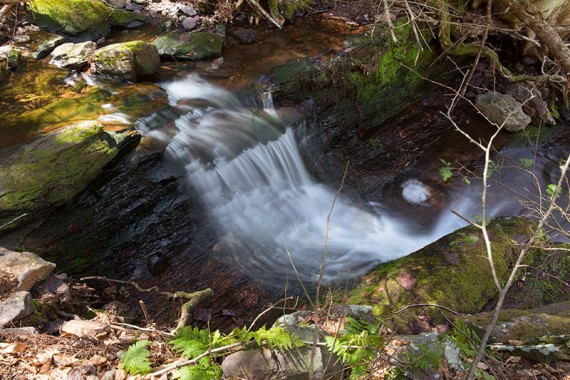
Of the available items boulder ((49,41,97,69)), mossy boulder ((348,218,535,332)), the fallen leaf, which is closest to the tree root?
the fallen leaf

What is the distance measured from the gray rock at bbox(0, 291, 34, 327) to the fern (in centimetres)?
103

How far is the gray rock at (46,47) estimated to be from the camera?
664 centimetres

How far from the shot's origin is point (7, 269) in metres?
3.30

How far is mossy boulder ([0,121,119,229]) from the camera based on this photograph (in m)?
3.99

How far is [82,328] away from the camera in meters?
2.97

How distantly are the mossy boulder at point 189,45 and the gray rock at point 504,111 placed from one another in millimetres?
5092

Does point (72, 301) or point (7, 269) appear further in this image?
point (72, 301)

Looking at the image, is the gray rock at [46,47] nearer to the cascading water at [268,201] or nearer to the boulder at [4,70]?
the boulder at [4,70]

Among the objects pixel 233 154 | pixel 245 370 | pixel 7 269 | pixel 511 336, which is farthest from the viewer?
pixel 233 154

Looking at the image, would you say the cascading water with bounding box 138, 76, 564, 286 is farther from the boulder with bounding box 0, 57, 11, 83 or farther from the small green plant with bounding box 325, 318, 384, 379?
the boulder with bounding box 0, 57, 11, 83

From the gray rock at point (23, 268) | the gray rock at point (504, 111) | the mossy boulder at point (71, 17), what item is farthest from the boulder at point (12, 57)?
the gray rock at point (504, 111)

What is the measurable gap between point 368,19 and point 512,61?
3353 mm

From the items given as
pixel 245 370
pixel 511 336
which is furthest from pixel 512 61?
pixel 245 370

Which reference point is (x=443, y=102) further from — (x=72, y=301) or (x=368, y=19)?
(x=72, y=301)
